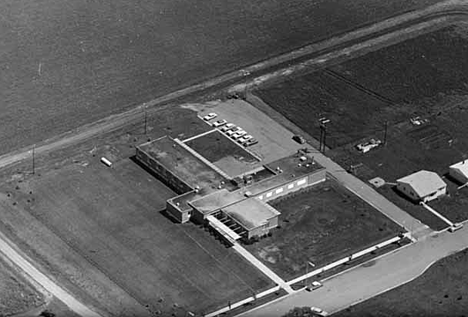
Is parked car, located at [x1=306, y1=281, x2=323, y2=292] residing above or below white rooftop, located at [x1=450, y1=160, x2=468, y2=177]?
below

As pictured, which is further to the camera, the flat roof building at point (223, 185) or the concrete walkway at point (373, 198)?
the concrete walkway at point (373, 198)

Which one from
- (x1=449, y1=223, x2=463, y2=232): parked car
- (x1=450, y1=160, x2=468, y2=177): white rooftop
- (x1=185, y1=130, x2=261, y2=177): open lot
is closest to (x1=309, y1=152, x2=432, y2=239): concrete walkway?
(x1=449, y1=223, x2=463, y2=232): parked car

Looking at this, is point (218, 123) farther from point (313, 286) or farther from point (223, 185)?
point (313, 286)

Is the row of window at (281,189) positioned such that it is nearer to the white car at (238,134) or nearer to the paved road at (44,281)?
the white car at (238,134)

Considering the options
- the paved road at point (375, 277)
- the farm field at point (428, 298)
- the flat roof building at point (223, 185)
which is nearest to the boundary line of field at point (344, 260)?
the paved road at point (375, 277)

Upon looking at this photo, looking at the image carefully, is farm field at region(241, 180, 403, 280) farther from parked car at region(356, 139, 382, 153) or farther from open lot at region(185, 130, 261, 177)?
parked car at region(356, 139, 382, 153)

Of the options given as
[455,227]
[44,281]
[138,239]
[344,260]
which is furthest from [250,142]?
[44,281]
